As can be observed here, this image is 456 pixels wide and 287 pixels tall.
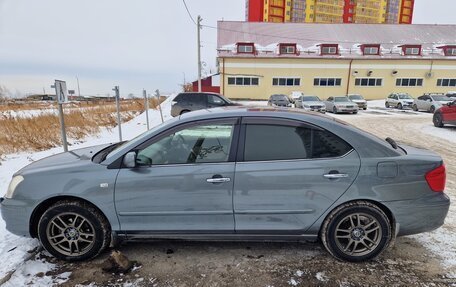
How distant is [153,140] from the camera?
2.95m

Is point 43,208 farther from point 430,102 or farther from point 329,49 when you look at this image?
point 329,49

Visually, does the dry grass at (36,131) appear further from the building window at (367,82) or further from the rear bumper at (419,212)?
the building window at (367,82)

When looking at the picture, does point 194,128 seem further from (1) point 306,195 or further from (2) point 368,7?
(2) point 368,7

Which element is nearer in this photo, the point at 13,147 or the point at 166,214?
the point at 166,214

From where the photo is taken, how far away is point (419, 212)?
289 cm

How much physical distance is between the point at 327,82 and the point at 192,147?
113 ft

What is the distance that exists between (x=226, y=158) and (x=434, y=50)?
42663 mm

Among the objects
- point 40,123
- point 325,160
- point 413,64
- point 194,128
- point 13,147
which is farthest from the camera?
point 413,64

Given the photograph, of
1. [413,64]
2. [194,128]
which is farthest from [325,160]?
[413,64]

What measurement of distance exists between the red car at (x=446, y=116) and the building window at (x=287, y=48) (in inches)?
885

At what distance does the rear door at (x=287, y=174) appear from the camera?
2.80 m

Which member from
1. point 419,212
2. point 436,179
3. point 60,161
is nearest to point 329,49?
point 436,179

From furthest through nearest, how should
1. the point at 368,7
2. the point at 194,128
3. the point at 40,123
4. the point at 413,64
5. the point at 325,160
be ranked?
the point at 368,7 < the point at 413,64 < the point at 40,123 < the point at 194,128 < the point at 325,160

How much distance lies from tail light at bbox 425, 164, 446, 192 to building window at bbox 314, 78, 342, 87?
1304 inches
